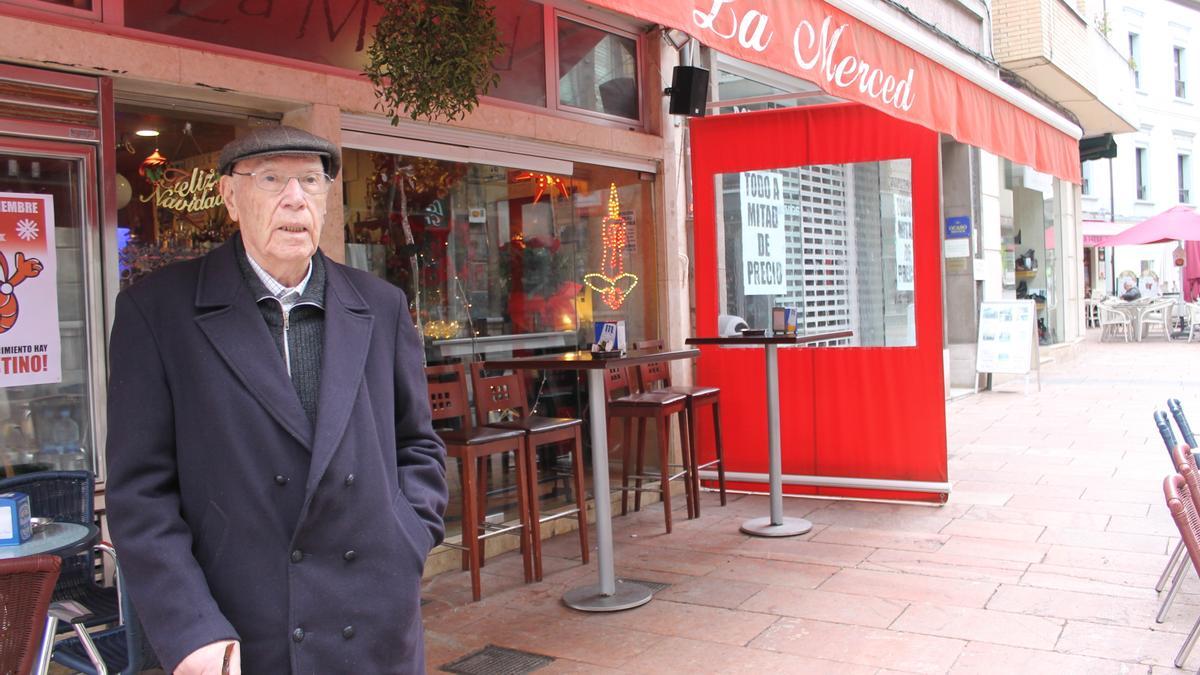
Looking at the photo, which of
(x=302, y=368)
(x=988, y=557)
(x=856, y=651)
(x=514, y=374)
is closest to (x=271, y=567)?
(x=302, y=368)

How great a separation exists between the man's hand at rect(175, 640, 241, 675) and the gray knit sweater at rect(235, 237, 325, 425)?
404 millimetres

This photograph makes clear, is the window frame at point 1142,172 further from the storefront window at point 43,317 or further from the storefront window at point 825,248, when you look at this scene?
the storefront window at point 43,317

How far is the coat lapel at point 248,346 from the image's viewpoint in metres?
1.70

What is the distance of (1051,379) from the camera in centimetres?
1378

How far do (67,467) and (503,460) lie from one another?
2.22 m

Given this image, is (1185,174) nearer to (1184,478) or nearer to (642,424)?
(642,424)

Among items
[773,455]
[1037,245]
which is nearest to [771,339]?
[773,455]

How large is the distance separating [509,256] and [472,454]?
1.93 metres

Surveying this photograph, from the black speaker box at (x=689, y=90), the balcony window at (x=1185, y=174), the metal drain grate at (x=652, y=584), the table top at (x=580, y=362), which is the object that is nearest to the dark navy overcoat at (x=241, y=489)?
the table top at (x=580, y=362)

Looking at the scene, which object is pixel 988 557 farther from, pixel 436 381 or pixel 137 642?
pixel 137 642

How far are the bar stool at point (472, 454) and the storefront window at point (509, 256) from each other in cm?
52

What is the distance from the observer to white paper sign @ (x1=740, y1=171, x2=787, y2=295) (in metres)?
6.52

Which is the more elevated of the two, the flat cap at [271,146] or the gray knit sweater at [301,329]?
the flat cap at [271,146]

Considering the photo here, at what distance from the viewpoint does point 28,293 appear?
12.5ft
